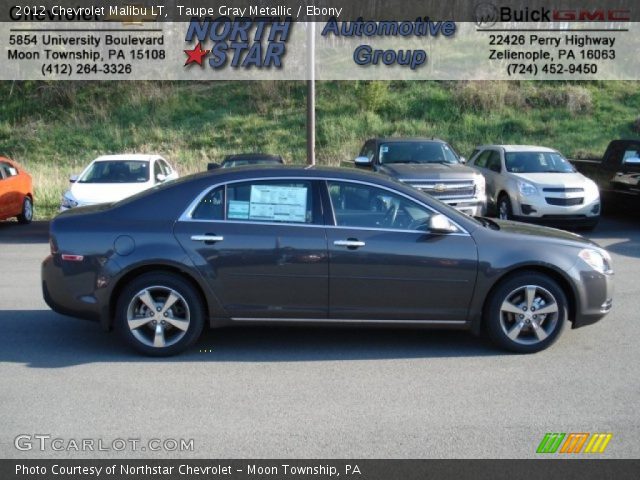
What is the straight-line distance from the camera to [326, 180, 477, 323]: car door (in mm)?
6148

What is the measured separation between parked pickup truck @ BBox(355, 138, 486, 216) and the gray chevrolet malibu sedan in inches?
258

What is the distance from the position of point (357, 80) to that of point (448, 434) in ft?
105

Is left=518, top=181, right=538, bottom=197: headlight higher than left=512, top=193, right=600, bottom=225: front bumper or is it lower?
higher

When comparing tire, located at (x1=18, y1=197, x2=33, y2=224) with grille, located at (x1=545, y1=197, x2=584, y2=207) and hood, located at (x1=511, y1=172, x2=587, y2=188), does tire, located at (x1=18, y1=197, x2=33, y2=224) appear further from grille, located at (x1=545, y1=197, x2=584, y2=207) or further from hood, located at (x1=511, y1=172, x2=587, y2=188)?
grille, located at (x1=545, y1=197, x2=584, y2=207)

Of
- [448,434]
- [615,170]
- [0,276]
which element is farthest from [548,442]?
[615,170]

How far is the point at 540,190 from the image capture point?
14.1 m

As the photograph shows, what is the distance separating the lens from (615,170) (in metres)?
15.6

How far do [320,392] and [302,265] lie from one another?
1182 millimetres

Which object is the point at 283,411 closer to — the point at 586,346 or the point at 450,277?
the point at 450,277

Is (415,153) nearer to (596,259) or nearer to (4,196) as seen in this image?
(4,196)

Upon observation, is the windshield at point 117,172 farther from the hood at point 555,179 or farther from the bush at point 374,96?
the bush at point 374,96

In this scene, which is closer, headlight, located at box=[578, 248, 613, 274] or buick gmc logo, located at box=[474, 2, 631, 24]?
headlight, located at box=[578, 248, 613, 274]
